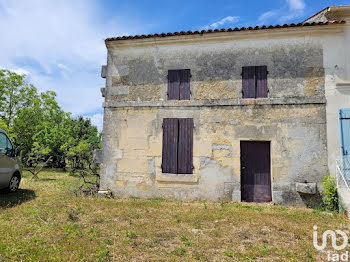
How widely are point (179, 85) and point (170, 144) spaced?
76.4 inches

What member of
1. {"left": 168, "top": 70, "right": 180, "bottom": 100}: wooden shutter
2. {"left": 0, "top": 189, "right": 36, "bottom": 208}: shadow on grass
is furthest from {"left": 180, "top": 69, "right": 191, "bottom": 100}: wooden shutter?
{"left": 0, "top": 189, "right": 36, "bottom": 208}: shadow on grass

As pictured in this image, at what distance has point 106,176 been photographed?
7227mm

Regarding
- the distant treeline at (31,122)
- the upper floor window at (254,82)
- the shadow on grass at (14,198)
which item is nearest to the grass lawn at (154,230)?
the shadow on grass at (14,198)

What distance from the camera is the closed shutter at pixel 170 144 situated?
690 centimetres

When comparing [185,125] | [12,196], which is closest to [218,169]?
[185,125]

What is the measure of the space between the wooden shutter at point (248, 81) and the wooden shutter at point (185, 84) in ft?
5.60

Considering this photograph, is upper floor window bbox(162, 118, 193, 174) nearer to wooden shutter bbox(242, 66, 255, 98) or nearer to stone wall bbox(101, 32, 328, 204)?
stone wall bbox(101, 32, 328, 204)

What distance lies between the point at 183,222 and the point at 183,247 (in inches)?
46.7

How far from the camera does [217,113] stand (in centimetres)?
682

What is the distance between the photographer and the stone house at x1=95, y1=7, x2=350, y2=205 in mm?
6391

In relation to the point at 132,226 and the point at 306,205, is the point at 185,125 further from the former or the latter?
the point at 306,205

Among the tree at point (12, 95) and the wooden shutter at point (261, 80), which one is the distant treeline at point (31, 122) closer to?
the tree at point (12, 95)

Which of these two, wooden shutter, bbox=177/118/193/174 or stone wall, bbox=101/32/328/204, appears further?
wooden shutter, bbox=177/118/193/174

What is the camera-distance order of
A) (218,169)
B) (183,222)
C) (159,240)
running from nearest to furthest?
(159,240) → (183,222) → (218,169)
